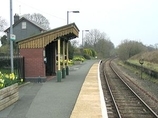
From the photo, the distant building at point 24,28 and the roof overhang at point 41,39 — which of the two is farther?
the distant building at point 24,28

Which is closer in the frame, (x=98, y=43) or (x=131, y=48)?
(x=131, y=48)

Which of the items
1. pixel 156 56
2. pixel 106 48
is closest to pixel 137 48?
pixel 156 56

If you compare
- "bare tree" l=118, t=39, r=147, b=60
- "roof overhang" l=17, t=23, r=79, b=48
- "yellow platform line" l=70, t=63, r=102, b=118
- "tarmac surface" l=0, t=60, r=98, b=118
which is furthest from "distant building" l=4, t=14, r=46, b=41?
"yellow platform line" l=70, t=63, r=102, b=118

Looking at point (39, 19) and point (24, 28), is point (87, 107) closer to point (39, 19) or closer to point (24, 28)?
point (24, 28)

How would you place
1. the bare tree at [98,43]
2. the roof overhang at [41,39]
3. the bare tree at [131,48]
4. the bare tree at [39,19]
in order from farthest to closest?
the bare tree at [98,43]
the bare tree at [39,19]
the bare tree at [131,48]
the roof overhang at [41,39]

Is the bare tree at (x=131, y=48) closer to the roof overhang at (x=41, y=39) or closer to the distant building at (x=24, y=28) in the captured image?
the distant building at (x=24, y=28)

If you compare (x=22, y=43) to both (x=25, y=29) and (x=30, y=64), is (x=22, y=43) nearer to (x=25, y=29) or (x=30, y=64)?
(x=30, y=64)

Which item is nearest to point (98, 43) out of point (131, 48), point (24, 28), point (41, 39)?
point (131, 48)

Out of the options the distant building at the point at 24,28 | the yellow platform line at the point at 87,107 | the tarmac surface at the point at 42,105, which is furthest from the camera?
the distant building at the point at 24,28

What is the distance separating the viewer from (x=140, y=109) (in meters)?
13.0

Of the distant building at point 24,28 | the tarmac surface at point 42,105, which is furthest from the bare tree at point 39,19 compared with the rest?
the tarmac surface at point 42,105

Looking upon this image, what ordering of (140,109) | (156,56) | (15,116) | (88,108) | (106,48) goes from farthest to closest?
(106,48) < (156,56) < (140,109) < (88,108) < (15,116)

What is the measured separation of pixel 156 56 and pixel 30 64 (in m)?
34.9

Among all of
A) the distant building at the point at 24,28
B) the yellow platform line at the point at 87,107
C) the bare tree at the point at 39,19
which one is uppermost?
the bare tree at the point at 39,19
